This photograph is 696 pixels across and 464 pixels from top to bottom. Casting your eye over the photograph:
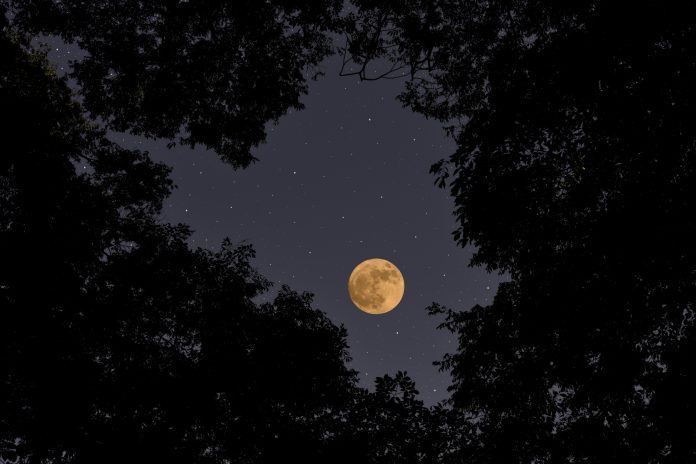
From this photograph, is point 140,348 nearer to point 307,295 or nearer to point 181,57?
point 307,295

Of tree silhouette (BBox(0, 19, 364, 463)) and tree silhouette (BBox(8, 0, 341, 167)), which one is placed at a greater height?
tree silhouette (BBox(8, 0, 341, 167))

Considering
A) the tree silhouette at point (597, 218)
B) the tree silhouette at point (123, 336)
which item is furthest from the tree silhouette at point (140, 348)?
the tree silhouette at point (597, 218)

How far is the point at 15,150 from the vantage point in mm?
10797

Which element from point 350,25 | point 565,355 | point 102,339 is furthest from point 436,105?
point 102,339

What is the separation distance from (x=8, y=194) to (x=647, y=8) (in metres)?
13.8

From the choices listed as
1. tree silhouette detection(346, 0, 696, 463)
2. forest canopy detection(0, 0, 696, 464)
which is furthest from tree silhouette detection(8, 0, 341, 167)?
tree silhouette detection(346, 0, 696, 463)

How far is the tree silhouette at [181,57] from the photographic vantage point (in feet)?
41.6

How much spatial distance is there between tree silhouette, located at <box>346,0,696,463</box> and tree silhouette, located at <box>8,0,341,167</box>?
7.09 meters

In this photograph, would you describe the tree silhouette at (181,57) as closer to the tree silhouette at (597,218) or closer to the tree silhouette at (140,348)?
the tree silhouette at (140,348)

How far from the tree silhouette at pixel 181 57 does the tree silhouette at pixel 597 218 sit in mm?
7088

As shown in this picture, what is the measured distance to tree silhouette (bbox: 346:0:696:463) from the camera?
5.99 metres

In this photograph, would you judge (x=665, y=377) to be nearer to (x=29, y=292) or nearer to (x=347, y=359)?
(x=347, y=359)

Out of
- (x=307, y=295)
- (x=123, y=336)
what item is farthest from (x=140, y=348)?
(x=307, y=295)

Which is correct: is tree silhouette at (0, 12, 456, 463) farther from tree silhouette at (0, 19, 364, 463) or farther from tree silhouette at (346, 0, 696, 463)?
tree silhouette at (346, 0, 696, 463)
